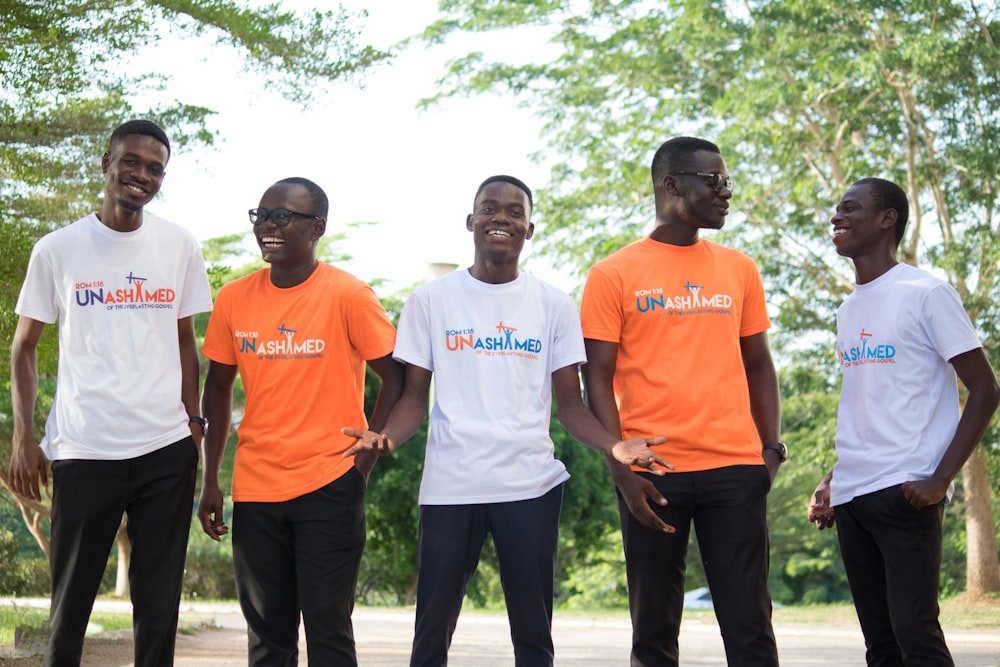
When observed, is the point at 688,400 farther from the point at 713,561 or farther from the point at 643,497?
the point at 713,561

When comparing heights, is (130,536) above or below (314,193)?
below

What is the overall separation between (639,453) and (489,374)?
0.80 m

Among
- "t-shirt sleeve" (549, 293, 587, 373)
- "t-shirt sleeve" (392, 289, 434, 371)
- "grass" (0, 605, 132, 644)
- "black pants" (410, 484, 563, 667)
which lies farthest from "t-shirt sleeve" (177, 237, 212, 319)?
"grass" (0, 605, 132, 644)

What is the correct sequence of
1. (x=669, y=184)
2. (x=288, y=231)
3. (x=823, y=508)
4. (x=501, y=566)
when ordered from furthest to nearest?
(x=823, y=508) < (x=288, y=231) < (x=669, y=184) < (x=501, y=566)

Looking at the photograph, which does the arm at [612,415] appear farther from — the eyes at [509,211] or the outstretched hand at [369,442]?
the outstretched hand at [369,442]

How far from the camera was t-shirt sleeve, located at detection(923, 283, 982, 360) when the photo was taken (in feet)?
15.8

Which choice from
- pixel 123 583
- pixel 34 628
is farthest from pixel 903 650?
pixel 123 583

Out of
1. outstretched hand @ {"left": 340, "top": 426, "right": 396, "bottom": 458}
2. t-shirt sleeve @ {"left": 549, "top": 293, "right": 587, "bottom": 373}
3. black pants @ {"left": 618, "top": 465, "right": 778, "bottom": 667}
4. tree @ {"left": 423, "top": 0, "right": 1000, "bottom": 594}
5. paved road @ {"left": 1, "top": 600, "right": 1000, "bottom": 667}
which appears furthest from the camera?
tree @ {"left": 423, "top": 0, "right": 1000, "bottom": 594}

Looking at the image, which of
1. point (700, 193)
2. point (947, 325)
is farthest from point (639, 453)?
point (947, 325)

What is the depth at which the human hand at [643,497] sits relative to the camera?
14.6ft

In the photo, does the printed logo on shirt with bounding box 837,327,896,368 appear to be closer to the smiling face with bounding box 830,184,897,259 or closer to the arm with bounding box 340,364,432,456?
the smiling face with bounding box 830,184,897,259

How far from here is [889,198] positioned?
5191 millimetres

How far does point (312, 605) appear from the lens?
185 inches

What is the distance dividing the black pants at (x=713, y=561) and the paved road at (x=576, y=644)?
16.4 ft
